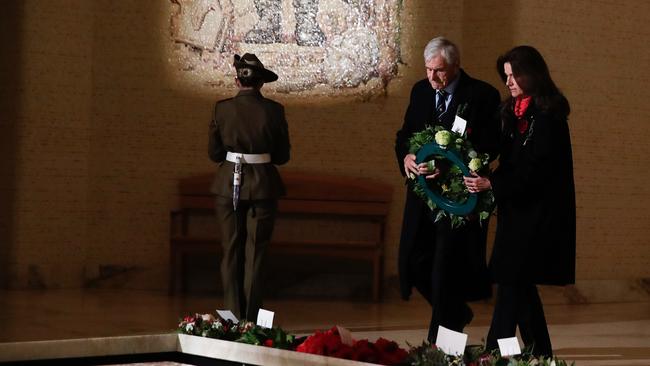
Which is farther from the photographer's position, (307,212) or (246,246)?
(307,212)

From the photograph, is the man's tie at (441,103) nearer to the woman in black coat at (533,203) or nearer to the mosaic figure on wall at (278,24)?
the woman in black coat at (533,203)

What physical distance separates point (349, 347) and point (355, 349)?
3cm

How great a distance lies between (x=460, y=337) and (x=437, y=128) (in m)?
1.19

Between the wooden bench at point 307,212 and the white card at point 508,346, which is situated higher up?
the white card at point 508,346

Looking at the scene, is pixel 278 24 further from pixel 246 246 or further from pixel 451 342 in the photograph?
pixel 451 342

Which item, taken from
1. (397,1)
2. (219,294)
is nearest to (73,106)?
(219,294)

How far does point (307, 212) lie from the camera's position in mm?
10992

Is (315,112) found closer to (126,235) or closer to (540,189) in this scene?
(126,235)

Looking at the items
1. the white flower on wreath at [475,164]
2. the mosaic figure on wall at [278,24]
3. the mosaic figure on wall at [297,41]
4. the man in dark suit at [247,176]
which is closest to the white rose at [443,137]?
the white flower on wreath at [475,164]

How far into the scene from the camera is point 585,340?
818 cm

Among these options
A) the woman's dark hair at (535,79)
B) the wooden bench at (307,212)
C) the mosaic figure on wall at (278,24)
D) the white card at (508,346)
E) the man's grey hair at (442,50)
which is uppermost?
the mosaic figure on wall at (278,24)

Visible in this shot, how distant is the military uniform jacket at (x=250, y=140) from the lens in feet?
24.1

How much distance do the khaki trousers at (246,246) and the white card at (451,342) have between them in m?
2.39

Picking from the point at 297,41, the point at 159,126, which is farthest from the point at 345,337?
the point at 297,41
